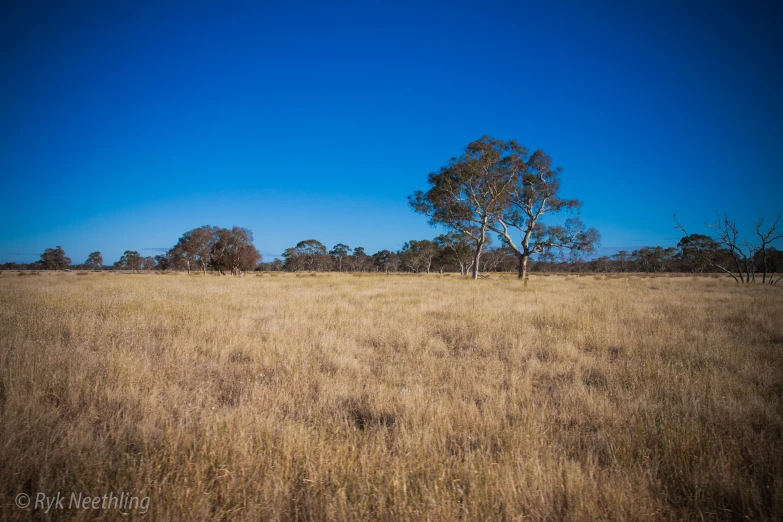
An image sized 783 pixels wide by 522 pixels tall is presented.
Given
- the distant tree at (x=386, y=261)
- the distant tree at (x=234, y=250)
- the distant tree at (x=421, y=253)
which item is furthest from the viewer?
the distant tree at (x=386, y=261)

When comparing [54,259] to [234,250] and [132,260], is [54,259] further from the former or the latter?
[234,250]

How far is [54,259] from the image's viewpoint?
81062mm

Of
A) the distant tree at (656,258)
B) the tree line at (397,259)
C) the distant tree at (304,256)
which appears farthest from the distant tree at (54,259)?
the distant tree at (656,258)

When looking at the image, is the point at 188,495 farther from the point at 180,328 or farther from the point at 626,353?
the point at 626,353

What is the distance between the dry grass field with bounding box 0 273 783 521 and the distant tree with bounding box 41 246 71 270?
367ft

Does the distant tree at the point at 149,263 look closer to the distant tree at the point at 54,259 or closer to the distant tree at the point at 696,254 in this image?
the distant tree at the point at 54,259

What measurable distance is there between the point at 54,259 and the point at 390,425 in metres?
121

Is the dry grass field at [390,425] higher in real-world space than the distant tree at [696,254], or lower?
lower

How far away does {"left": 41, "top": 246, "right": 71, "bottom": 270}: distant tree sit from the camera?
3156 inches

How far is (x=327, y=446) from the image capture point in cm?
233

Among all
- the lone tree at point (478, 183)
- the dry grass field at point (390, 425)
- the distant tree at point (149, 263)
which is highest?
the lone tree at point (478, 183)

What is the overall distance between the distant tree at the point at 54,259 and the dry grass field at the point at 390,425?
367 feet

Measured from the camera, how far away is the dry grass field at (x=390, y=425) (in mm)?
1841

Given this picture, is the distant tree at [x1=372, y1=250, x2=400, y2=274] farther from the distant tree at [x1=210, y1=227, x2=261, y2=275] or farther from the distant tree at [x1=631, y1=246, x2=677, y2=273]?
the distant tree at [x1=631, y1=246, x2=677, y2=273]
